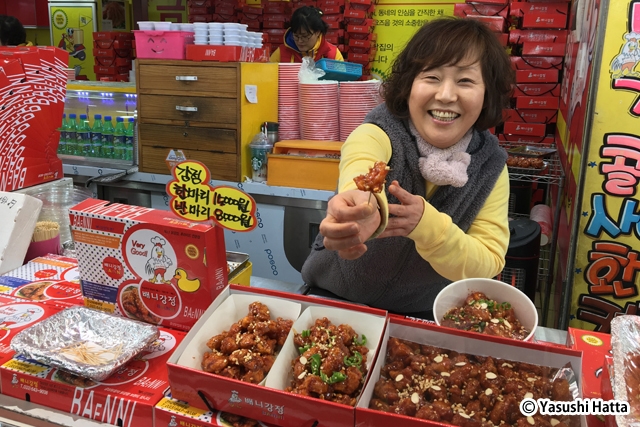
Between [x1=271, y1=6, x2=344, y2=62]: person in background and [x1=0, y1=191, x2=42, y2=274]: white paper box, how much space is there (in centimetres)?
348

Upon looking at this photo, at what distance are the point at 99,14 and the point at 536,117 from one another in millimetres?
7207

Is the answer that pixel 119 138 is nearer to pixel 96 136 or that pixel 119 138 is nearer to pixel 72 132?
pixel 96 136

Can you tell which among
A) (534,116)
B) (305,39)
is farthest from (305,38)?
(534,116)

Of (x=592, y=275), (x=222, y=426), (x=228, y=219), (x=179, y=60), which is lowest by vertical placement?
(x=592, y=275)

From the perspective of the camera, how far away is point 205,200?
4.38 feet

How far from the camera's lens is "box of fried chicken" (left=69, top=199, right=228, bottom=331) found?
1.40m

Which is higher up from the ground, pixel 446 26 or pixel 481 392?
pixel 446 26

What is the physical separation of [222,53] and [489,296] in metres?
2.68

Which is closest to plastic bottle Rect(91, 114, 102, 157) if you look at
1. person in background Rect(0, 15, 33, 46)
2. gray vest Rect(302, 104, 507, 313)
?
person in background Rect(0, 15, 33, 46)

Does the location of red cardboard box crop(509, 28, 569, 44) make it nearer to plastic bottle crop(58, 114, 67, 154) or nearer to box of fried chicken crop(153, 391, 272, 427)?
plastic bottle crop(58, 114, 67, 154)

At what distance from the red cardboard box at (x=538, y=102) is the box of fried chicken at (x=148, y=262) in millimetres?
4208

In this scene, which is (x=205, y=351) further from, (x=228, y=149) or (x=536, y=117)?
(x=536, y=117)

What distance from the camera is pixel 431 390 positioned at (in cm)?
106

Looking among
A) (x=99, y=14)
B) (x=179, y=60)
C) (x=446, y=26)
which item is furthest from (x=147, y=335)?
(x=99, y=14)
